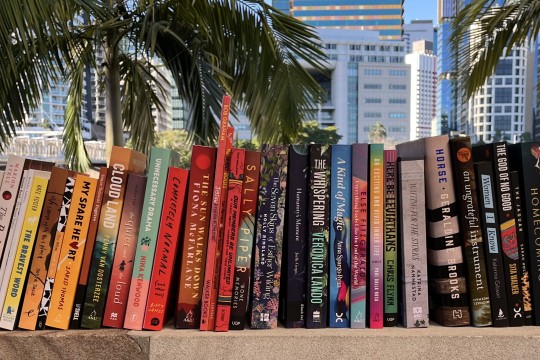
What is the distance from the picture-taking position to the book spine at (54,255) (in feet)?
3.80

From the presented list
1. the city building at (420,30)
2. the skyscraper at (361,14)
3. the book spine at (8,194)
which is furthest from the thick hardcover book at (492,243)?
the city building at (420,30)

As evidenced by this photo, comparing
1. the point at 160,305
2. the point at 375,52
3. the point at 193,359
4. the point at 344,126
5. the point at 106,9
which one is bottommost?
the point at 193,359

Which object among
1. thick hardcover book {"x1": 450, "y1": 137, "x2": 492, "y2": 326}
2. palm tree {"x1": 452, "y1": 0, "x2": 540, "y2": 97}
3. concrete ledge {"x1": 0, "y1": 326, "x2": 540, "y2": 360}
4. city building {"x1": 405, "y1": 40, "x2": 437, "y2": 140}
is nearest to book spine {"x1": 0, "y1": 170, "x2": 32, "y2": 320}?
concrete ledge {"x1": 0, "y1": 326, "x2": 540, "y2": 360}

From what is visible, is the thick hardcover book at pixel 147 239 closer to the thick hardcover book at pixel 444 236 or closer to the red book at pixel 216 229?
the red book at pixel 216 229

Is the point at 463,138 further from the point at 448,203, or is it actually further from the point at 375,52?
the point at 375,52

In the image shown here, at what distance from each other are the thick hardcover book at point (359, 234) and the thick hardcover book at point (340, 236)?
0.01 metres

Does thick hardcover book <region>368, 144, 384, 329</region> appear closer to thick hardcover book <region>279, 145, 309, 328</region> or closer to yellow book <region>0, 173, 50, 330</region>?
thick hardcover book <region>279, 145, 309, 328</region>

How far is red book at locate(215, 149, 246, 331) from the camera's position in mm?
1141

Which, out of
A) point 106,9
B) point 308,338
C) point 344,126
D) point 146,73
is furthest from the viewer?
point 344,126

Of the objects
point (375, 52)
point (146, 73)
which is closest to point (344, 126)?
point (375, 52)

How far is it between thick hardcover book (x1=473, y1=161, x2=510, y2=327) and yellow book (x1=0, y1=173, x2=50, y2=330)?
39.1 inches

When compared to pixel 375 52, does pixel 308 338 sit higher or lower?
lower

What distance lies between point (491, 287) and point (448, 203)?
0.21m

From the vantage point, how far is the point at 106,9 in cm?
252
